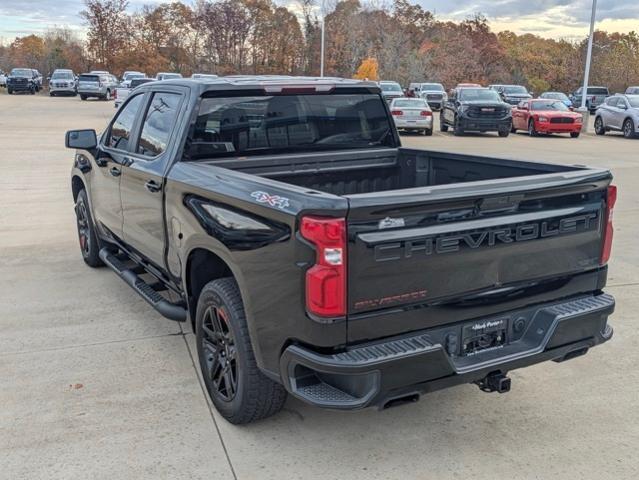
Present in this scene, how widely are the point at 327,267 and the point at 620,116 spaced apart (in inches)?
965

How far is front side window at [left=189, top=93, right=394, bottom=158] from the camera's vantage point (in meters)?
4.34

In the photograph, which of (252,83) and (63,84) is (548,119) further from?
(63,84)

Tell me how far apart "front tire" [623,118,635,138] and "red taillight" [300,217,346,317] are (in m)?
23.6

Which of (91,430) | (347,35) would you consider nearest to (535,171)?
(91,430)

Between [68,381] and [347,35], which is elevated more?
[347,35]

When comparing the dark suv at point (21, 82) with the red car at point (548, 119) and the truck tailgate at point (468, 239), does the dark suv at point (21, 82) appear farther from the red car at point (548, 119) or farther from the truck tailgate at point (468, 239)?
the truck tailgate at point (468, 239)

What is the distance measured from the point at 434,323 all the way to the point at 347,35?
219 feet

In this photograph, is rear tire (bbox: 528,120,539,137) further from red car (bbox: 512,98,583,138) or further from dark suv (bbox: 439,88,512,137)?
dark suv (bbox: 439,88,512,137)

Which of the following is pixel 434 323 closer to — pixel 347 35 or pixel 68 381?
pixel 68 381

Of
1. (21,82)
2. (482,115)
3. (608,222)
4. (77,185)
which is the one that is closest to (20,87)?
(21,82)

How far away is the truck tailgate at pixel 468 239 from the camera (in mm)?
2799

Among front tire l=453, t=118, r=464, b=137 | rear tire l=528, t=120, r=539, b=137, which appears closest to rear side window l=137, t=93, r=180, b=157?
front tire l=453, t=118, r=464, b=137

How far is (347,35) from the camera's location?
6631 cm

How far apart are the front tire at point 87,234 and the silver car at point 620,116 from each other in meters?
21.5
